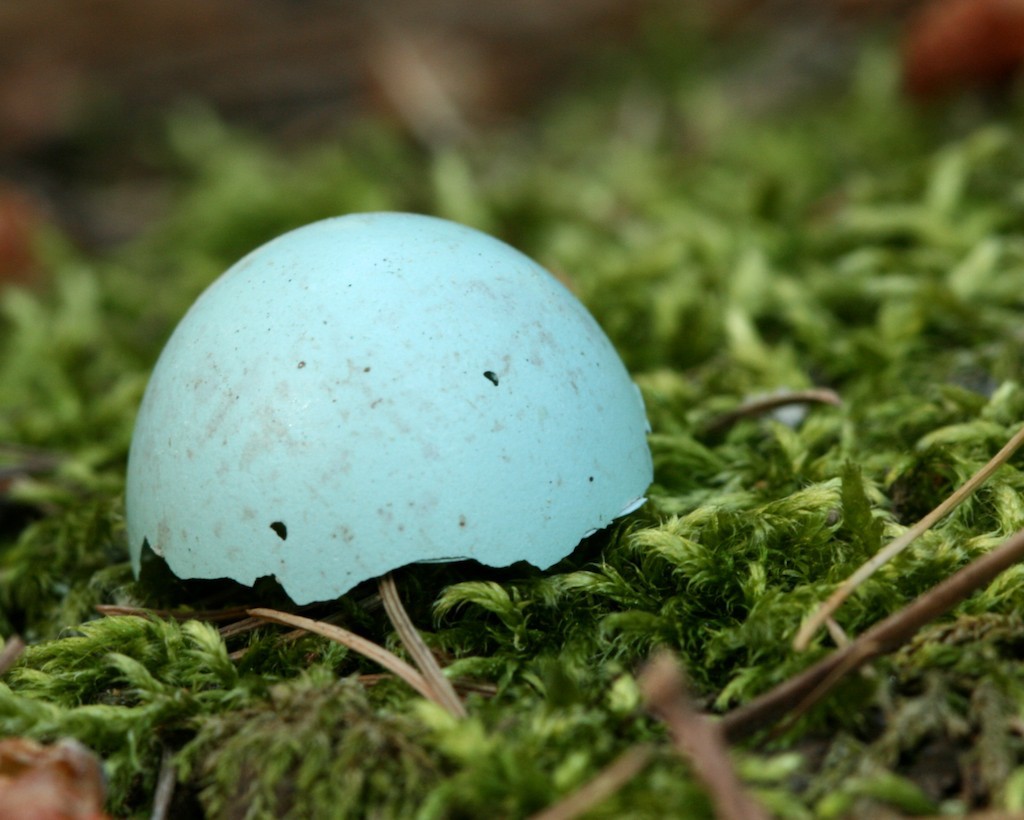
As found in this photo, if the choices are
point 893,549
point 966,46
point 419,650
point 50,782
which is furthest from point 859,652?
point 966,46

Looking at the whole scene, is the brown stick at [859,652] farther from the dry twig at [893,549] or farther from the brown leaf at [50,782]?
the brown leaf at [50,782]

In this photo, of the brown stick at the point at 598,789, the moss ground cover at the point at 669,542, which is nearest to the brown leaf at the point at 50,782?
the moss ground cover at the point at 669,542

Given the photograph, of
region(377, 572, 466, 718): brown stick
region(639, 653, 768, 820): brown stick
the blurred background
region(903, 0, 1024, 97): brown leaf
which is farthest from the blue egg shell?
the blurred background

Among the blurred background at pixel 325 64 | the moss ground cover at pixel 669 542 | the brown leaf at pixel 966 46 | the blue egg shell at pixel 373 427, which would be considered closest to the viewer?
the moss ground cover at pixel 669 542

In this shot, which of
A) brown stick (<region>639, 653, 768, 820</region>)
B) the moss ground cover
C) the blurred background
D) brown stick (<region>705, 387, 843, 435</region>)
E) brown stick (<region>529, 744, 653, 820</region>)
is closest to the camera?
brown stick (<region>639, 653, 768, 820</region>)

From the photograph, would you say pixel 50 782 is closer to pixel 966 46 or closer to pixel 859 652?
pixel 859 652

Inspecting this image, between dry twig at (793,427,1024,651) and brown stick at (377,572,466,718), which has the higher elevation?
brown stick at (377,572,466,718)

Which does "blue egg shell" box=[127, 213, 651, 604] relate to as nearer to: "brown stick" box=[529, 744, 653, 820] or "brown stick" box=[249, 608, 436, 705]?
"brown stick" box=[249, 608, 436, 705]
